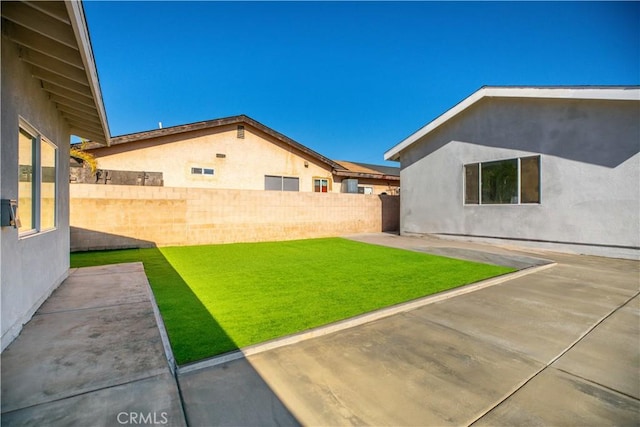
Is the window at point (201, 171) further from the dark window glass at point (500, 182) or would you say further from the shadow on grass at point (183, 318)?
the dark window glass at point (500, 182)

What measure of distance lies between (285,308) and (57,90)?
4409 millimetres

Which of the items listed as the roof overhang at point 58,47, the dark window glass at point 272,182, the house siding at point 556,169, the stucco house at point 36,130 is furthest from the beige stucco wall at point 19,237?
the house siding at point 556,169

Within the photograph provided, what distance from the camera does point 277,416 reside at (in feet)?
6.05

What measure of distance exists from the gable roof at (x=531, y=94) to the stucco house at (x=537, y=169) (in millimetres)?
25

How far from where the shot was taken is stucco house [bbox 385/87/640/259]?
24.8 ft

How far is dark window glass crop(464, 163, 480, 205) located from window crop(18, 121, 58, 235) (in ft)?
38.1

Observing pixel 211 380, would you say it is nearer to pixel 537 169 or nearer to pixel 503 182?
pixel 537 169

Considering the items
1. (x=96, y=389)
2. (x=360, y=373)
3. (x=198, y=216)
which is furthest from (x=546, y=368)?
(x=198, y=216)

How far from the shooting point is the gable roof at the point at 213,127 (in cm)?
1136

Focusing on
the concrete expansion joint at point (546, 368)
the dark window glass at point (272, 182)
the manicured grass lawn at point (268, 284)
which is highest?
the dark window glass at point (272, 182)

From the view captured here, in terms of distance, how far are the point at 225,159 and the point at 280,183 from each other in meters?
2.94

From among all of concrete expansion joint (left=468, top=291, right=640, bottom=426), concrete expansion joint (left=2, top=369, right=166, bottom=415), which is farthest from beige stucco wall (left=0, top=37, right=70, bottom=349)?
concrete expansion joint (left=468, top=291, right=640, bottom=426)

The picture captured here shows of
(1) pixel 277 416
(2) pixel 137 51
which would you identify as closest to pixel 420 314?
(1) pixel 277 416

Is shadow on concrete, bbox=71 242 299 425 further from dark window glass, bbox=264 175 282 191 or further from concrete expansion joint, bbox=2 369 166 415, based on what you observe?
dark window glass, bbox=264 175 282 191
